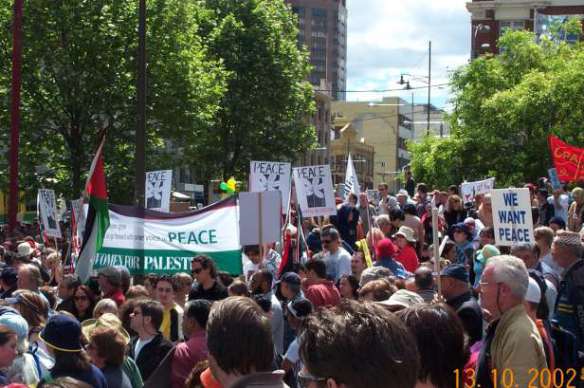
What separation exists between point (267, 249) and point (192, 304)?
6312 millimetres

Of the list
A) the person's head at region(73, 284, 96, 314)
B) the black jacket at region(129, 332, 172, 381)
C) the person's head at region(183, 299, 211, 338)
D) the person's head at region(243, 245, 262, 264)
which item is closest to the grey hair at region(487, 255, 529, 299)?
the person's head at region(183, 299, 211, 338)

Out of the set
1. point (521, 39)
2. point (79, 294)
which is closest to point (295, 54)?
point (521, 39)

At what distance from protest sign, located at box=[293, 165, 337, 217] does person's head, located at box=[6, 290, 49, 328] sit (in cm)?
861

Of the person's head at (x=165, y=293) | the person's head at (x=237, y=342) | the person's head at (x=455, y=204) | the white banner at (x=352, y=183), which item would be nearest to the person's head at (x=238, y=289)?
the person's head at (x=165, y=293)

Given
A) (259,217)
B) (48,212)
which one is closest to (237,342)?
(259,217)

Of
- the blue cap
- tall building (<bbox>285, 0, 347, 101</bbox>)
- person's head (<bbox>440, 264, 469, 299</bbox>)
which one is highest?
tall building (<bbox>285, 0, 347, 101</bbox>)

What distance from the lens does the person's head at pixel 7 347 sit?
5570mm

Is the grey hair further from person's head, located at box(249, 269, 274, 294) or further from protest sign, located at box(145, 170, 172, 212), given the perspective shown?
protest sign, located at box(145, 170, 172, 212)

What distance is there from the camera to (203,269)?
8984 millimetres

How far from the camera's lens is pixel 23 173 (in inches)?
1208

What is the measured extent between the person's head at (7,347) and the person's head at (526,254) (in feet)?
15.2

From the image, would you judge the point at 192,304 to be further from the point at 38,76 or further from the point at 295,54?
the point at 295,54

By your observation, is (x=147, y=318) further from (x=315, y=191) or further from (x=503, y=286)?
(x=315, y=191)

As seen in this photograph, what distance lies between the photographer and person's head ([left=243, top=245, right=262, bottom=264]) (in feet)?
38.6
